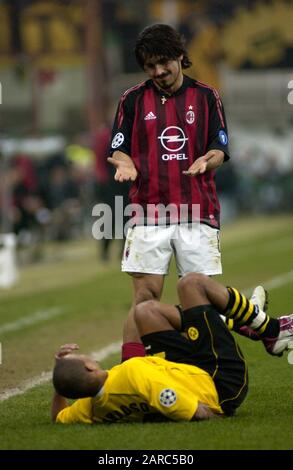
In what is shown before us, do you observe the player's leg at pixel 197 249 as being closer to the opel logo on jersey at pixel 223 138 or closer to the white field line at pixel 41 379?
the opel logo on jersey at pixel 223 138

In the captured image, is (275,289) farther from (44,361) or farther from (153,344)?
(153,344)

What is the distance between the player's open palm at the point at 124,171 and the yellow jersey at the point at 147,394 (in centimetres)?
132

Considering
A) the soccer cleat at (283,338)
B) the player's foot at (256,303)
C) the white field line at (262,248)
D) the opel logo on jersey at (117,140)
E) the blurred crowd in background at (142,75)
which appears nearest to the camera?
the soccer cleat at (283,338)

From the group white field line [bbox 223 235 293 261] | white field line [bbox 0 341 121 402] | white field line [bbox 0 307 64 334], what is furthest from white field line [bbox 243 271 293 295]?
white field line [bbox 0 341 121 402]

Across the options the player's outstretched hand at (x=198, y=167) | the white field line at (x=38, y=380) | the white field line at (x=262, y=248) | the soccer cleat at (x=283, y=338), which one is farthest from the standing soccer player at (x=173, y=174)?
the white field line at (x=262, y=248)

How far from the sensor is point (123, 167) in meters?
8.16

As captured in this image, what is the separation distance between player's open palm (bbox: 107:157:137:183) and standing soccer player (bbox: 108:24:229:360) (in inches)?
1.4

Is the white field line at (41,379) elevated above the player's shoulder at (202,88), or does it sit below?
below

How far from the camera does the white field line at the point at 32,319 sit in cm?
1270

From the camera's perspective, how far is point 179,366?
718 cm

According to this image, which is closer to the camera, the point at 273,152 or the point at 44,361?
the point at 44,361

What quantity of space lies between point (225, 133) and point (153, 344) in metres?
1.67

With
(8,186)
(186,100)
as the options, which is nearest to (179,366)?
(186,100)
